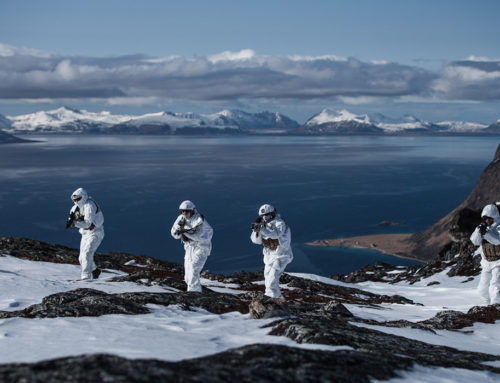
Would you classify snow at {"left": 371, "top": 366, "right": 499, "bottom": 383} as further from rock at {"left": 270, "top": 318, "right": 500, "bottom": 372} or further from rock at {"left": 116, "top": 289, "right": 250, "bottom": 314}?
rock at {"left": 116, "top": 289, "right": 250, "bottom": 314}

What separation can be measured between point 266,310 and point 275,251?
7.16 metres

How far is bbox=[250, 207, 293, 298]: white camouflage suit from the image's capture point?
17.4 m

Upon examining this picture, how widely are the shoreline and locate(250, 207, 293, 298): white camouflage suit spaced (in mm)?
89264

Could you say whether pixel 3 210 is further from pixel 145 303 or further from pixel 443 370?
pixel 443 370

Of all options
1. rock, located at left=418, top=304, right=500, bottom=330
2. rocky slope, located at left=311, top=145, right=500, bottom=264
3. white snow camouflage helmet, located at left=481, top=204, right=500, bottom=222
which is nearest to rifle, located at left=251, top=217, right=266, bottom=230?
rock, located at left=418, top=304, right=500, bottom=330

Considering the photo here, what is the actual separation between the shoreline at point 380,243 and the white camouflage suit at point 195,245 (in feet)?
294

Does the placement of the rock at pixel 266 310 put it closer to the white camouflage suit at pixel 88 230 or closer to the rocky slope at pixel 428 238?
the white camouflage suit at pixel 88 230

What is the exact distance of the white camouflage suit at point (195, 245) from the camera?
57.6 ft

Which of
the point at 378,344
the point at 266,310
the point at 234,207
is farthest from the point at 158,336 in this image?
the point at 234,207

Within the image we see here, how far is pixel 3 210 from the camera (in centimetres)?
11856

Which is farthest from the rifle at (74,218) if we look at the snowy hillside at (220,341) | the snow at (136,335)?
the snow at (136,335)

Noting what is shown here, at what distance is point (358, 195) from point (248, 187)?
3865cm

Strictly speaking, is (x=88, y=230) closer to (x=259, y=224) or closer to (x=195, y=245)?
(x=195, y=245)

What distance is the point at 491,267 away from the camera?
18.6 meters
